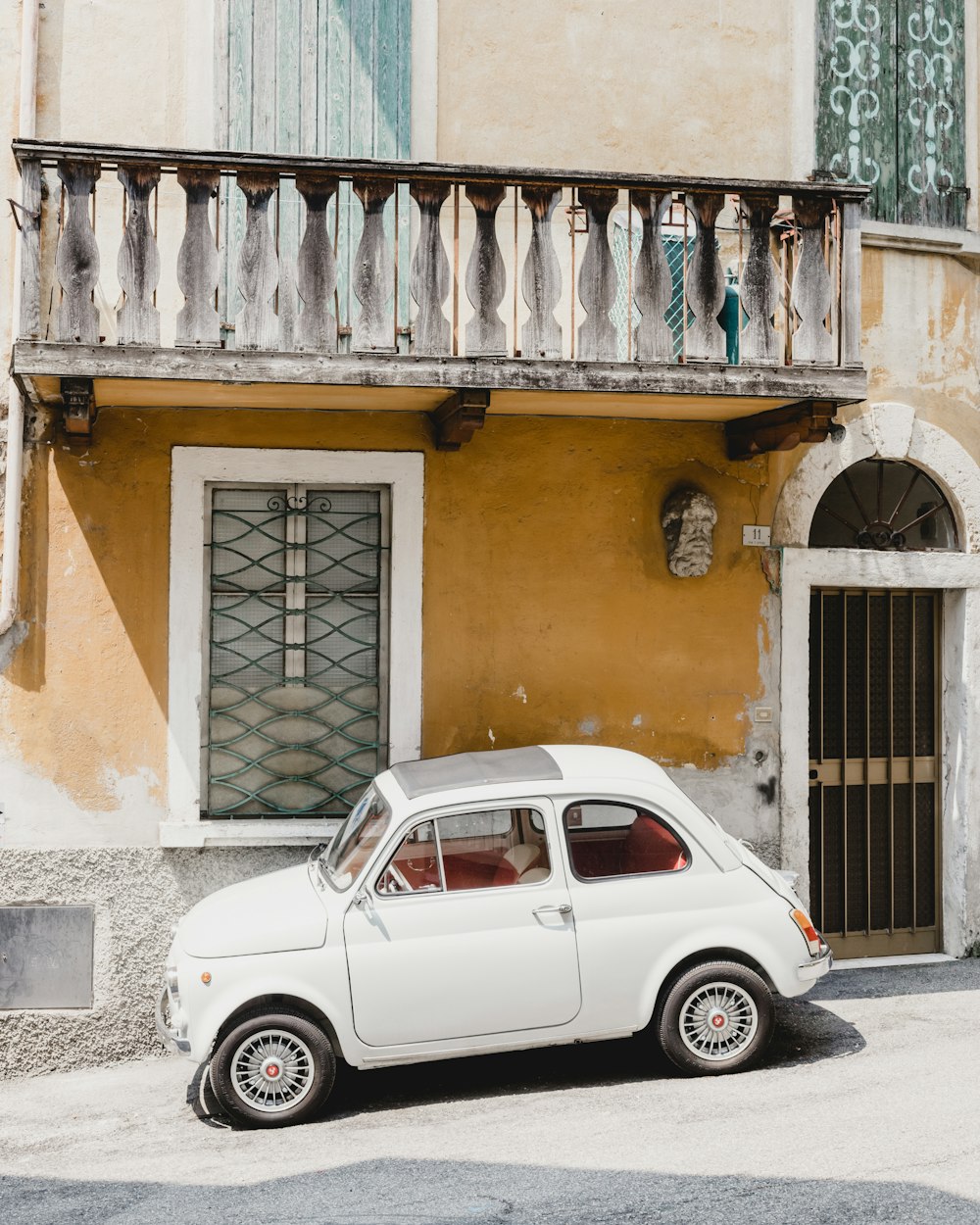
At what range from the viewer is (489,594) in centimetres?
812

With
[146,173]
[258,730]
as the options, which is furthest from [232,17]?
[258,730]

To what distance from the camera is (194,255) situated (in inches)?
270

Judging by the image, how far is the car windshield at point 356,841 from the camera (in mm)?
6375

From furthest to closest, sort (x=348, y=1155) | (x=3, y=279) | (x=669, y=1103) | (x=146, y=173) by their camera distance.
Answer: (x=3, y=279) → (x=146, y=173) → (x=669, y=1103) → (x=348, y=1155)

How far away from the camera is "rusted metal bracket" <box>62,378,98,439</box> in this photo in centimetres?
692

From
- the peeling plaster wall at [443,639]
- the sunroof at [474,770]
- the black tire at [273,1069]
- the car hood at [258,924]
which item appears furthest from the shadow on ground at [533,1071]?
the sunroof at [474,770]

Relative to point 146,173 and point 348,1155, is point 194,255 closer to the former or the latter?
point 146,173

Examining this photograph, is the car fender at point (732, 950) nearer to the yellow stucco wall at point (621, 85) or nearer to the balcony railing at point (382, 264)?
the balcony railing at point (382, 264)

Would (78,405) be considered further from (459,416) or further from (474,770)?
(474,770)

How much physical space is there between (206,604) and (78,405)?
60.0 inches

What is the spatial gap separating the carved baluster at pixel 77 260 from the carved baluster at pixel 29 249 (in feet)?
0.42

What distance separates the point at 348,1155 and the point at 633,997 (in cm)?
161

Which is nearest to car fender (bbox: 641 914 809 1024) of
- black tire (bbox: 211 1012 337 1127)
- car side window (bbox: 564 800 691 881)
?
car side window (bbox: 564 800 691 881)

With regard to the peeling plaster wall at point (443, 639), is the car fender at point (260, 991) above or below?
below
